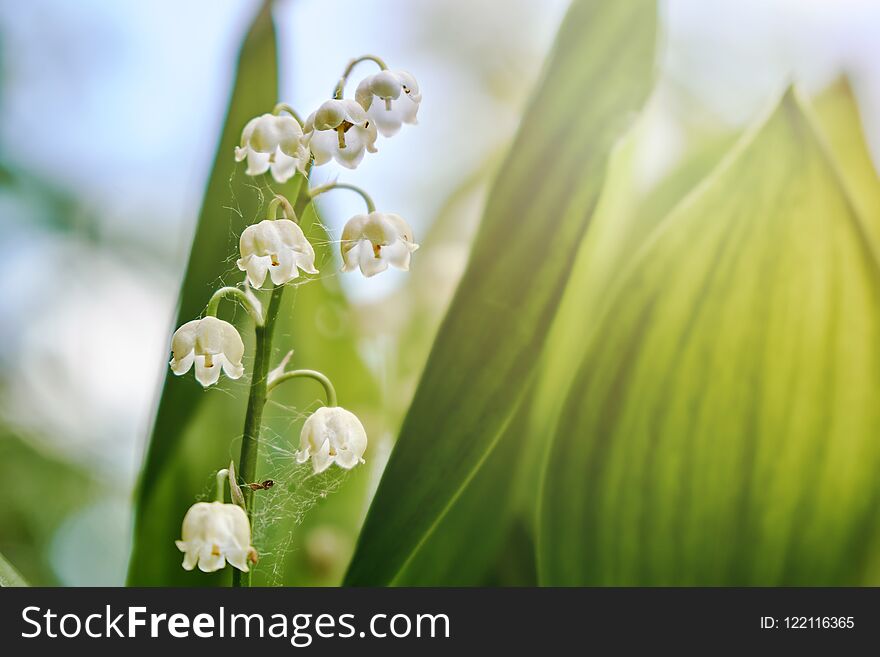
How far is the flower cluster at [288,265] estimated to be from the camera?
0.30 metres

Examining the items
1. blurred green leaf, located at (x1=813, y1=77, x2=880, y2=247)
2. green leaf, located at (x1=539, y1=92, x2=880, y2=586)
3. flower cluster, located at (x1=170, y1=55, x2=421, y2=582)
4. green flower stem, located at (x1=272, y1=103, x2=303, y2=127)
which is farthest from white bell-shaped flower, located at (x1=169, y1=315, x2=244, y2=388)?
blurred green leaf, located at (x1=813, y1=77, x2=880, y2=247)

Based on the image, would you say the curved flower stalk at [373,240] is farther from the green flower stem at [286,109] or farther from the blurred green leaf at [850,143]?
the blurred green leaf at [850,143]

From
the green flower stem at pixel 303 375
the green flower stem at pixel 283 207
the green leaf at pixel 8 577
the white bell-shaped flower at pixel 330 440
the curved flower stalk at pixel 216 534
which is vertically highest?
the green flower stem at pixel 283 207

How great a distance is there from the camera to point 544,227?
0.39 m

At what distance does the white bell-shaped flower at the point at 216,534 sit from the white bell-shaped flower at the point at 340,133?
0.53 feet

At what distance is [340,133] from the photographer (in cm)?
32

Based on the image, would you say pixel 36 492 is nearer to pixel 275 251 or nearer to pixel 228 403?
pixel 228 403

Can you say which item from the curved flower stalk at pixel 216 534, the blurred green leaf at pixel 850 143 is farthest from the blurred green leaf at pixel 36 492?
the blurred green leaf at pixel 850 143

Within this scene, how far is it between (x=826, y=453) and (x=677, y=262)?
136mm

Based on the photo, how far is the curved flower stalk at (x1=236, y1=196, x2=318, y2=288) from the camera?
0.31 metres

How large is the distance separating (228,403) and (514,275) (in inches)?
9.7

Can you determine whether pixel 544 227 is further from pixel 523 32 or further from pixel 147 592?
pixel 523 32

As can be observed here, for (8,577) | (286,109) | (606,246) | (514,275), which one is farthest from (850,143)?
(8,577)

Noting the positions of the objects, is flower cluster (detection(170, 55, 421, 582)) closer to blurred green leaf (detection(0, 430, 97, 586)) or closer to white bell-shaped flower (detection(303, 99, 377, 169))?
white bell-shaped flower (detection(303, 99, 377, 169))
